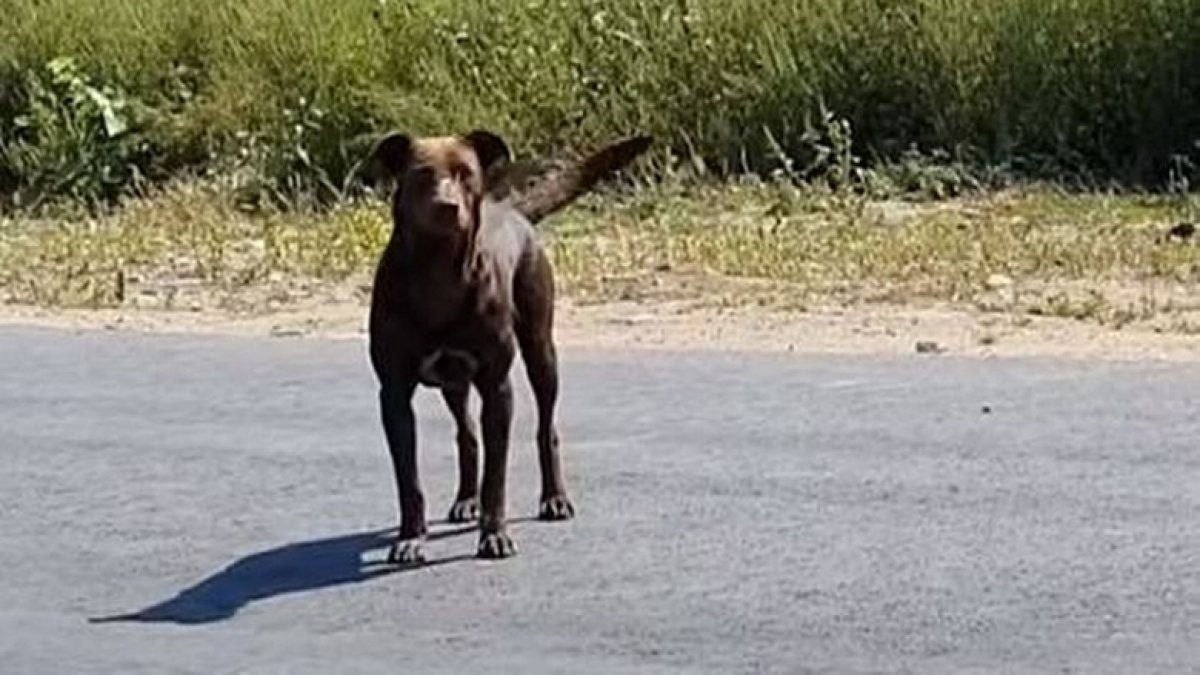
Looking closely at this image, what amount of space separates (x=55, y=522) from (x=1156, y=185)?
912 centimetres

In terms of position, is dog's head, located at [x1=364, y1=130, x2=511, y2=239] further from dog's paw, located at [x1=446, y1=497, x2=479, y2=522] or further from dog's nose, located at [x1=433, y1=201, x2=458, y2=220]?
dog's paw, located at [x1=446, y1=497, x2=479, y2=522]

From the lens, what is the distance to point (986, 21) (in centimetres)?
1747

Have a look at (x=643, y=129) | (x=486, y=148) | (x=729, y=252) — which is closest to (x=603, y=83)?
(x=643, y=129)

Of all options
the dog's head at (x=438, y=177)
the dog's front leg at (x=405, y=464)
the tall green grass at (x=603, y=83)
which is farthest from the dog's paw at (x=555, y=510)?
the tall green grass at (x=603, y=83)

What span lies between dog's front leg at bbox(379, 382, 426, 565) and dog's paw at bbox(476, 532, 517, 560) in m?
0.15

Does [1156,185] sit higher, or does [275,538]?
Answer: [275,538]

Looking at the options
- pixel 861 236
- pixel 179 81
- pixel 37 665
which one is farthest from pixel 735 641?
pixel 179 81

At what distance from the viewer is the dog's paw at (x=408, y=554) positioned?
7.80 meters

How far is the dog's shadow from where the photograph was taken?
750 cm

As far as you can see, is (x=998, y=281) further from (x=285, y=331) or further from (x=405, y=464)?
(x=405, y=464)

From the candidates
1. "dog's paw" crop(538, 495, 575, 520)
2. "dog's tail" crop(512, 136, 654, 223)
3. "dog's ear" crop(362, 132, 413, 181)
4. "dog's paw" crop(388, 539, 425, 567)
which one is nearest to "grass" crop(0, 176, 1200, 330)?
"dog's tail" crop(512, 136, 654, 223)

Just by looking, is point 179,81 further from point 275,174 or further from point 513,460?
point 513,460

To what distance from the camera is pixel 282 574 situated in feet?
25.7

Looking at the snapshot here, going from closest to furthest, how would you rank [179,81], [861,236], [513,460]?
[513,460] → [861,236] → [179,81]
